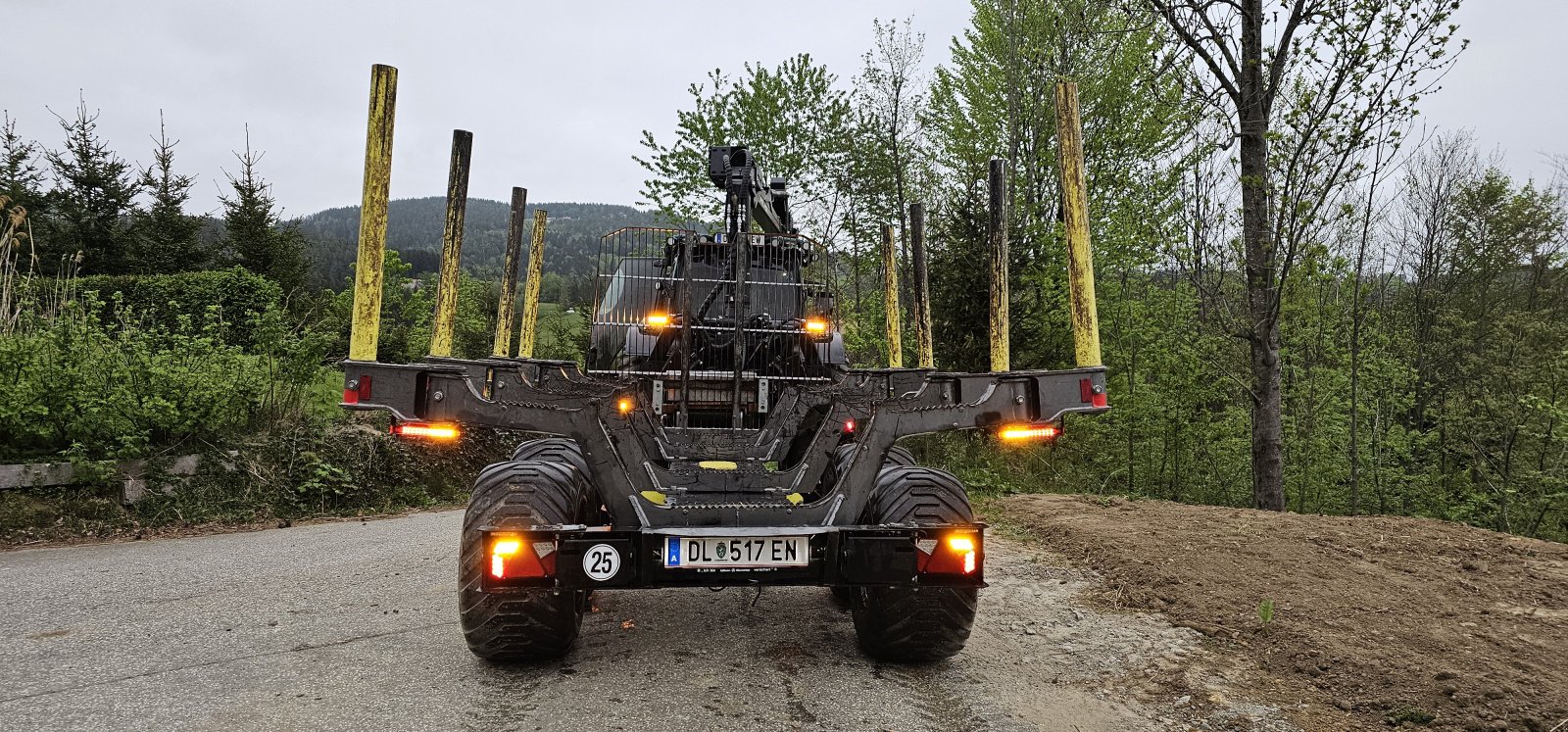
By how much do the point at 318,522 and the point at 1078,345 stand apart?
7832 millimetres

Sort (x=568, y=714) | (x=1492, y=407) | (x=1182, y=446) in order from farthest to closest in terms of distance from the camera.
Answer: (x=1492, y=407) < (x=1182, y=446) < (x=568, y=714)

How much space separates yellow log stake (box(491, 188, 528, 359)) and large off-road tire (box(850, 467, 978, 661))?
13.0 feet

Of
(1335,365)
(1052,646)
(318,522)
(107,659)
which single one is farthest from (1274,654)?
(1335,365)

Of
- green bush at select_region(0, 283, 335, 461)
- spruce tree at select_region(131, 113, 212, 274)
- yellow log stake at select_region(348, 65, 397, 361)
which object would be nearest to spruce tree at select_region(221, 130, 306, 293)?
spruce tree at select_region(131, 113, 212, 274)

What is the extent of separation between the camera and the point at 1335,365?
15625 mm

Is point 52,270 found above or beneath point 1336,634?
above

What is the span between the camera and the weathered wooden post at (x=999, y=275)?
3846 millimetres

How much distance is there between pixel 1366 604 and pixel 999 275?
104 inches

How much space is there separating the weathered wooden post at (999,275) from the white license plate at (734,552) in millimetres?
1497

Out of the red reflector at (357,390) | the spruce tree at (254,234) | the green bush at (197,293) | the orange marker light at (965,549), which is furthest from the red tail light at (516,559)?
the spruce tree at (254,234)

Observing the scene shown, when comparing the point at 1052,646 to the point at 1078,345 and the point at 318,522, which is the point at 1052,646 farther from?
the point at 318,522

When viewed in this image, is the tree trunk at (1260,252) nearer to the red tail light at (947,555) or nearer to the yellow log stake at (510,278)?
the red tail light at (947,555)

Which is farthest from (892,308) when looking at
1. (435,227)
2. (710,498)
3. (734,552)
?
(435,227)

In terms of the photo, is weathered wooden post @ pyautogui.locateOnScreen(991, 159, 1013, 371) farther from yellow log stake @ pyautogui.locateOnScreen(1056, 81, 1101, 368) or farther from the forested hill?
the forested hill
